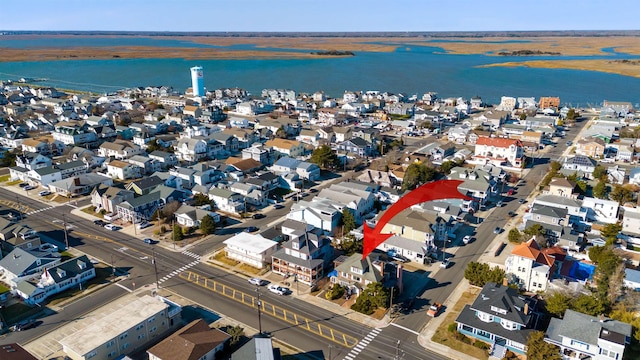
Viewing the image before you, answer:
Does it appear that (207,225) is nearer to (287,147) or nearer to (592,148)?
(287,147)

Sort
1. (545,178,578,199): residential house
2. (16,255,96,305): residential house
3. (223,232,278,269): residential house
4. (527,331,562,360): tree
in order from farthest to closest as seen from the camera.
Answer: (545,178,578,199): residential house
(223,232,278,269): residential house
(16,255,96,305): residential house
(527,331,562,360): tree

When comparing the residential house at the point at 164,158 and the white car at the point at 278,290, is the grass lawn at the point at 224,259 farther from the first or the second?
the residential house at the point at 164,158

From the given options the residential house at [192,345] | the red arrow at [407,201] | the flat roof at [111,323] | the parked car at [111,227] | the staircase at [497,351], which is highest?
the red arrow at [407,201]

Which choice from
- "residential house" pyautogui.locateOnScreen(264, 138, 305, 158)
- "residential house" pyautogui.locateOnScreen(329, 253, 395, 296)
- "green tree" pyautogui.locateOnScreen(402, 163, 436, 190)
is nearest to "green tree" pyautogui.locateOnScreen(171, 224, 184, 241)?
"residential house" pyautogui.locateOnScreen(329, 253, 395, 296)

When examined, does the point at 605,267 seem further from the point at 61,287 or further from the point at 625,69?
the point at 625,69

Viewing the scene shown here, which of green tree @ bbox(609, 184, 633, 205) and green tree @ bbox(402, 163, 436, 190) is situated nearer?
green tree @ bbox(609, 184, 633, 205)

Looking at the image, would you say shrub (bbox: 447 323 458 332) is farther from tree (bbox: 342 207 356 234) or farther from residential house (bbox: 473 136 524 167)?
residential house (bbox: 473 136 524 167)

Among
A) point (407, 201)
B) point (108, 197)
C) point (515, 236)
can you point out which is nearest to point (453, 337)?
point (407, 201)

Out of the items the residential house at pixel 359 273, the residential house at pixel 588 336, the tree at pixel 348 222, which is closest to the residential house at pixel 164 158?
the tree at pixel 348 222
